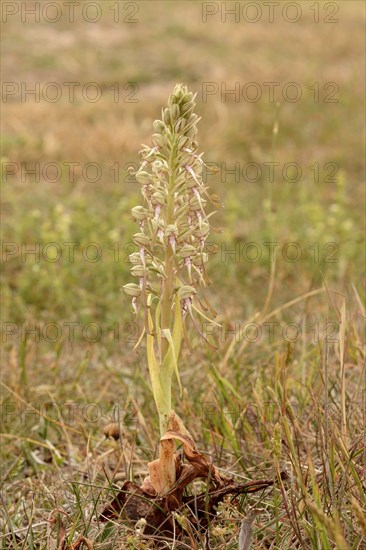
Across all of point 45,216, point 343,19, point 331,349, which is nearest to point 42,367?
point 331,349

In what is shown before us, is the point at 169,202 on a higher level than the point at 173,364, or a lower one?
higher

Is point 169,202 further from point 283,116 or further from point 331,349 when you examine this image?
point 283,116

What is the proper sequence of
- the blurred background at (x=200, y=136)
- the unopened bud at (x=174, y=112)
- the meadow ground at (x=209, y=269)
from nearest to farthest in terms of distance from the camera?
the unopened bud at (x=174, y=112)
the meadow ground at (x=209, y=269)
the blurred background at (x=200, y=136)

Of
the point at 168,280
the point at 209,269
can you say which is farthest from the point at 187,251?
the point at 209,269

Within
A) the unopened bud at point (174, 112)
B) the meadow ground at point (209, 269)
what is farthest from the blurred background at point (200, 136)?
the unopened bud at point (174, 112)

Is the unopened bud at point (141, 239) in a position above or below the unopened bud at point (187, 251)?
above

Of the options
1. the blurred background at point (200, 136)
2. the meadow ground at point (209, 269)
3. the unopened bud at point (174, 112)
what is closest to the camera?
the unopened bud at point (174, 112)

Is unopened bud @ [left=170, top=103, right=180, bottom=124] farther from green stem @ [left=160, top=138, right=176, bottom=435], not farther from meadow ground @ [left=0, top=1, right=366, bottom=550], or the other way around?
meadow ground @ [left=0, top=1, right=366, bottom=550]

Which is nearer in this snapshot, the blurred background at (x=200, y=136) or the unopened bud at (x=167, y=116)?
the unopened bud at (x=167, y=116)

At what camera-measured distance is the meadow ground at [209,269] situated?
6.48ft

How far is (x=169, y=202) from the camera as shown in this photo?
1.67 meters

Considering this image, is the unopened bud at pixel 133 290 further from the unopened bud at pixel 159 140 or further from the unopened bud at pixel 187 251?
the unopened bud at pixel 159 140

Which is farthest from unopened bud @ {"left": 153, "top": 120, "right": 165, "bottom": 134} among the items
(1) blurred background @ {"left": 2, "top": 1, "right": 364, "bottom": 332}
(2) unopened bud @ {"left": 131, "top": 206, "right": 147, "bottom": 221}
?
(1) blurred background @ {"left": 2, "top": 1, "right": 364, "bottom": 332}

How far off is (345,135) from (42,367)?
459cm
